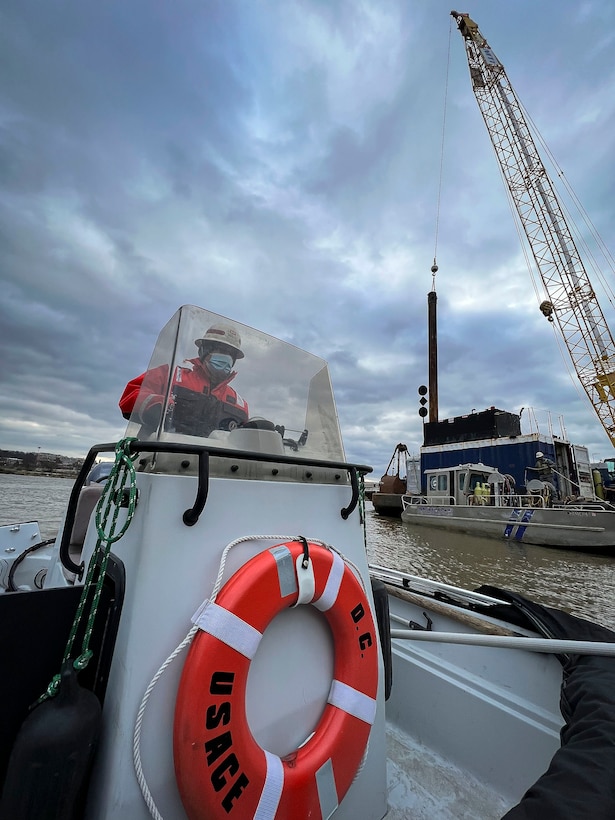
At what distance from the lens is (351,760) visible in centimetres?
99

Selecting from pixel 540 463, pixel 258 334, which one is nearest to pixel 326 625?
pixel 258 334

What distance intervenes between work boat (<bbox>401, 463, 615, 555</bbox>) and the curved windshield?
11941 mm

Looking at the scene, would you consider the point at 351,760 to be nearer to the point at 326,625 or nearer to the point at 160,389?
the point at 326,625

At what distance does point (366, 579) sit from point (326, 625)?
21 centimetres

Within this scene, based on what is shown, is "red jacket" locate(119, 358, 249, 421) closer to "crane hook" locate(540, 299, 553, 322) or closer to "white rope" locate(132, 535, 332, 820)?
"white rope" locate(132, 535, 332, 820)

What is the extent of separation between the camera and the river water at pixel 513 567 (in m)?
5.60

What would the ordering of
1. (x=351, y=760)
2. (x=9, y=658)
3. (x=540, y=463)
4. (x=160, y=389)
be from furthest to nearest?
(x=540, y=463)
(x=160, y=389)
(x=351, y=760)
(x=9, y=658)

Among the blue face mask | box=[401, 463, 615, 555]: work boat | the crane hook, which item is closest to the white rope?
the blue face mask

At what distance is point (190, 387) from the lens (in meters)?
1.17

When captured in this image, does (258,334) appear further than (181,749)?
Yes

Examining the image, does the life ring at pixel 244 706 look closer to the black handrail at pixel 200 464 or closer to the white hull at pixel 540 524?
the black handrail at pixel 200 464

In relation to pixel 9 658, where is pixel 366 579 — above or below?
above

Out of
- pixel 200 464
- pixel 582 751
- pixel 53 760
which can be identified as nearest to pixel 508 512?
pixel 582 751

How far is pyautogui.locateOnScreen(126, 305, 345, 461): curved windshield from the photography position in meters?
1.15
